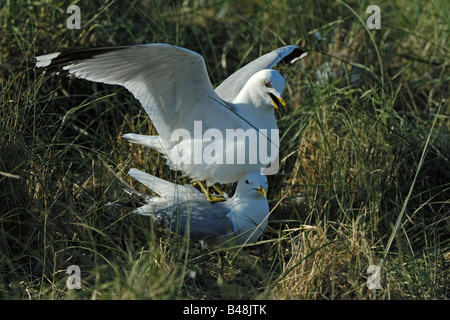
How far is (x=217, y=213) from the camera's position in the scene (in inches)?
125

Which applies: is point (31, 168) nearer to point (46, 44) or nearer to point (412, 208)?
point (46, 44)

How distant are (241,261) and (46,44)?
2.26 m

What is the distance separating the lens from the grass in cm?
265

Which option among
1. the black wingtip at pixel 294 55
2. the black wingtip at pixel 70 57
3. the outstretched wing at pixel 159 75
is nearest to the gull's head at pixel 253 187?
the outstretched wing at pixel 159 75

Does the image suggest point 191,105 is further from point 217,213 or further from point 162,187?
point 217,213

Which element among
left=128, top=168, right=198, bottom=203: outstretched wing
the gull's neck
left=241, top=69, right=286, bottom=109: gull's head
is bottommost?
left=128, top=168, right=198, bottom=203: outstretched wing

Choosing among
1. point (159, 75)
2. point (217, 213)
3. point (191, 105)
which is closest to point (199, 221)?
point (217, 213)

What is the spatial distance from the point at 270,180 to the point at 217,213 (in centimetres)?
89

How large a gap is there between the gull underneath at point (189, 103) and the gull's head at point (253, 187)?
136mm

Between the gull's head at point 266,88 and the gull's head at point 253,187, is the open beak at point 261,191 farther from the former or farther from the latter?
the gull's head at point 266,88

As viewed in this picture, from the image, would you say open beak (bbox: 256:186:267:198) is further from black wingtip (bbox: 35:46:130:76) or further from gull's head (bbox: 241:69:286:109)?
black wingtip (bbox: 35:46:130:76)

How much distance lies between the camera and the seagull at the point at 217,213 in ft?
10.1

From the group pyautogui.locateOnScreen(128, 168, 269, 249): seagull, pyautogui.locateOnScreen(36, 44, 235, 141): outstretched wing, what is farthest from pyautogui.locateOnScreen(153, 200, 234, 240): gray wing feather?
pyautogui.locateOnScreen(36, 44, 235, 141): outstretched wing
